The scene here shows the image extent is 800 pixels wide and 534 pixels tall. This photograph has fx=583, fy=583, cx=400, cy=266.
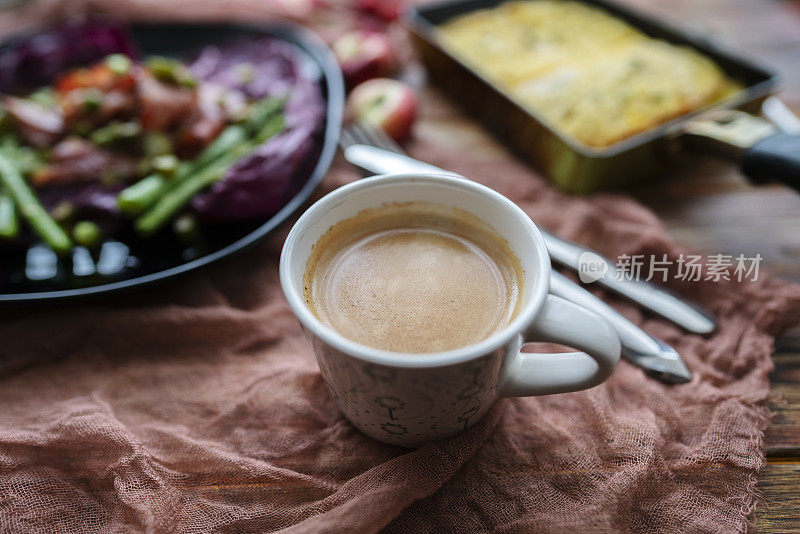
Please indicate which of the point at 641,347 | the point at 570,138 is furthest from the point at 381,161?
the point at 641,347

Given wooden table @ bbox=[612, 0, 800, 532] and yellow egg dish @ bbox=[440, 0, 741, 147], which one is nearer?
wooden table @ bbox=[612, 0, 800, 532]

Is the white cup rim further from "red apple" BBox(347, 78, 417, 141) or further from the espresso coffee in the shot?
"red apple" BBox(347, 78, 417, 141)

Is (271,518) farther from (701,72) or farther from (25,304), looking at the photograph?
(701,72)

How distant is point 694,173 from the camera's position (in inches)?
65.4

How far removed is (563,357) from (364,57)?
135 centimetres

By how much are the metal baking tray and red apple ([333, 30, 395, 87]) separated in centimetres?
12

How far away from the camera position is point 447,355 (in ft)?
2.68

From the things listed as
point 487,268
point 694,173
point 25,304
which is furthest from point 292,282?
point 694,173

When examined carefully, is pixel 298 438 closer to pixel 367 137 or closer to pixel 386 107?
pixel 367 137

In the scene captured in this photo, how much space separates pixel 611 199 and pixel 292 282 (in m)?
1.00

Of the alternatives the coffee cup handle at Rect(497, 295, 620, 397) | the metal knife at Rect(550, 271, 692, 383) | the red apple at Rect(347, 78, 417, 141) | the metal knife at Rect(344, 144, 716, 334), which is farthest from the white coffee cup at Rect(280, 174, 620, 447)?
the red apple at Rect(347, 78, 417, 141)

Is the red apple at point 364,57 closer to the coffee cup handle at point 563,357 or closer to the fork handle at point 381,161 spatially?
the fork handle at point 381,161

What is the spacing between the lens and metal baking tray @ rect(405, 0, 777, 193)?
59.2 inches

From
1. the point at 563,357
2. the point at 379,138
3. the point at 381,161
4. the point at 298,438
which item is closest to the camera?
the point at 563,357
